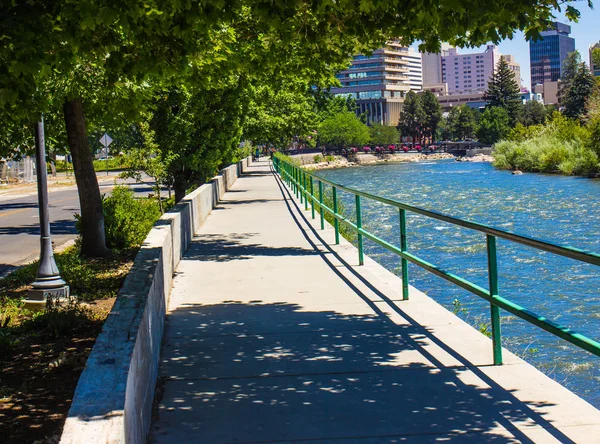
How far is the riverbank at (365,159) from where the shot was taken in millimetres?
122863

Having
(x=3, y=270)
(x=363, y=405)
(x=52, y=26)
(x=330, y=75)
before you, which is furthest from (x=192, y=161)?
(x=363, y=405)

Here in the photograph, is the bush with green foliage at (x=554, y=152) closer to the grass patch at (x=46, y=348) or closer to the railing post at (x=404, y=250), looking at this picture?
the grass patch at (x=46, y=348)

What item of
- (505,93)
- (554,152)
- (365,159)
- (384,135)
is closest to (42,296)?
(554,152)

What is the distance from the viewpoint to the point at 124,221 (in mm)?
16828

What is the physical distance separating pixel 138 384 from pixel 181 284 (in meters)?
6.08

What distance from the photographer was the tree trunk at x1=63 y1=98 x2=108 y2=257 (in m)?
14.3

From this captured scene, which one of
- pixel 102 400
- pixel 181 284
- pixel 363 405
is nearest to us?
pixel 102 400

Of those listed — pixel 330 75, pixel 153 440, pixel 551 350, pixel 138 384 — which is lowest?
pixel 551 350

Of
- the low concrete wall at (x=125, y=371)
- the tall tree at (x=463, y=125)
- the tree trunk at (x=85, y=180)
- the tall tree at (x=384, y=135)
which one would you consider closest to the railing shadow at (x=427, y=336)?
the low concrete wall at (x=125, y=371)

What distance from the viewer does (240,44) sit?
1284 cm

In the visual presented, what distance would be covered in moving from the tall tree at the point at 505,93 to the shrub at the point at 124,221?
15422 cm

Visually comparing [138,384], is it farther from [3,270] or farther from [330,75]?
[3,270]

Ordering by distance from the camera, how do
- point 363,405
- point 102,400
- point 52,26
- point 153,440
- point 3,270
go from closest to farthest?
1. point 102,400
2. point 153,440
3. point 363,405
4. point 52,26
5. point 3,270

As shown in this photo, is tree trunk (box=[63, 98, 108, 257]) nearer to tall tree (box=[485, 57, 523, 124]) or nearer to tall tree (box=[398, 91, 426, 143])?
tall tree (box=[485, 57, 523, 124])
